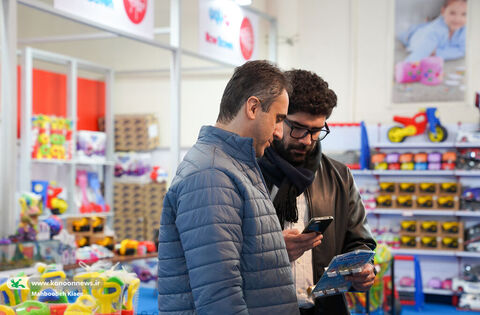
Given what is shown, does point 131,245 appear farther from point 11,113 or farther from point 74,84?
point 74,84

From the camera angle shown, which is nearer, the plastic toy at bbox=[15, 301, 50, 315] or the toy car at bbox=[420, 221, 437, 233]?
the plastic toy at bbox=[15, 301, 50, 315]

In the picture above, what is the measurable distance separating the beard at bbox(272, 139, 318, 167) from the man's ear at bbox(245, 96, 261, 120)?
60 cm

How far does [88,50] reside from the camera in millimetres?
11430

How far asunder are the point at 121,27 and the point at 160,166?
188 inches

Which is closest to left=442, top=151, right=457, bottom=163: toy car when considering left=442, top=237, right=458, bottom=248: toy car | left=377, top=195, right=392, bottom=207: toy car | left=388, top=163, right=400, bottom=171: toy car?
left=388, top=163, right=400, bottom=171: toy car

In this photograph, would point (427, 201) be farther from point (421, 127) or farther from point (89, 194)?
point (89, 194)

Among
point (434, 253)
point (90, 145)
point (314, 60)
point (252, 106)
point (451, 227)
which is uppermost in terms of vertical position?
point (314, 60)

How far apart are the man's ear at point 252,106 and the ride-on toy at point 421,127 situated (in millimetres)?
7119

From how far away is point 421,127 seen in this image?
8555 millimetres

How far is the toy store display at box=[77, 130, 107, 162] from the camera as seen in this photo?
8.46 m

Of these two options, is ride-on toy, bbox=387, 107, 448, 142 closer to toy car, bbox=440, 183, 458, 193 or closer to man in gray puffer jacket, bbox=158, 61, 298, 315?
toy car, bbox=440, 183, 458, 193

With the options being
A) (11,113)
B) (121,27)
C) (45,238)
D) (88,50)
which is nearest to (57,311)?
(11,113)

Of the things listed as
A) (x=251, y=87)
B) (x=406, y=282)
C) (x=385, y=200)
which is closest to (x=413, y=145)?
(x=385, y=200)

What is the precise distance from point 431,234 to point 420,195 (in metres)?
0.54
